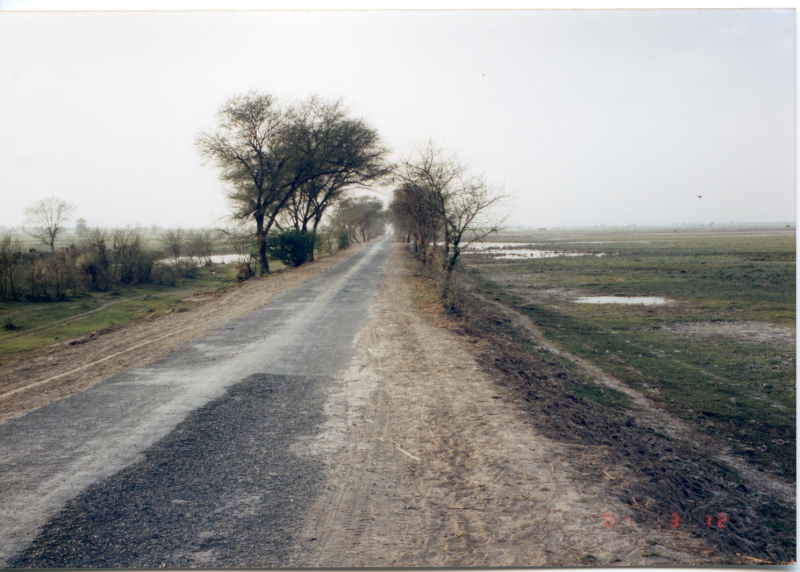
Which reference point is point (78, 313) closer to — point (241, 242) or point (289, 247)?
point (241, 242)

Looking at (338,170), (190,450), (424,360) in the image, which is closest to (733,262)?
(338,170)

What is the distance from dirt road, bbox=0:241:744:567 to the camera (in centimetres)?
308

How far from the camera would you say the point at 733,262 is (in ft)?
110

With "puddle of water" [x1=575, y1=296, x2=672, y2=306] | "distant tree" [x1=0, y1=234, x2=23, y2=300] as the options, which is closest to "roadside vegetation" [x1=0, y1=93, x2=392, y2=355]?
"distant tree" [x1=0, y1=234, x2=23, y2=300]

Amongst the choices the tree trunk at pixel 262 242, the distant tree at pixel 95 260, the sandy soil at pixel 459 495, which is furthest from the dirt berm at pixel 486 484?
the distant tree at pixel 95 260

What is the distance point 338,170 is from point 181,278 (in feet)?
40.6

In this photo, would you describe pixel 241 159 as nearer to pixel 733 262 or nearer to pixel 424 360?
pixel 424 360

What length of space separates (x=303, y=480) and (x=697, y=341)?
12.4 metres

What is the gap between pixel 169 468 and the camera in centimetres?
398

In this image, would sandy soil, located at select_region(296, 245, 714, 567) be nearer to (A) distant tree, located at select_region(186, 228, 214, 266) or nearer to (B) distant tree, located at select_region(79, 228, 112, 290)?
(B) distant tree, located at select_region(79, 228, 112, 290)

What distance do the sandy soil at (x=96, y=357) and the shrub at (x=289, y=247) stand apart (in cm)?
1417
